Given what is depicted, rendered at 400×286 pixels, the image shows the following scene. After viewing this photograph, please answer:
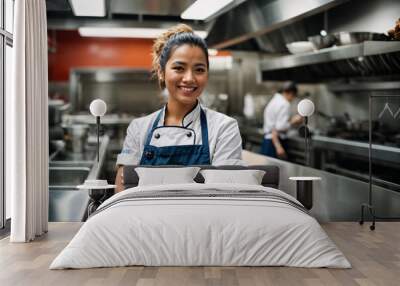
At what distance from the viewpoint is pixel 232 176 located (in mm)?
4793

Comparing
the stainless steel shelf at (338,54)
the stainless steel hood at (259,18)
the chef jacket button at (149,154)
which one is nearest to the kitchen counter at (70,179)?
the chef jacket button at (149,154)

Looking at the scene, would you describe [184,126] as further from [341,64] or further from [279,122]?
[279,122]

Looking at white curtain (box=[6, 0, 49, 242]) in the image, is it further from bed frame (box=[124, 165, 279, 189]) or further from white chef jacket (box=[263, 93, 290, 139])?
white chef jacket (box=[263, 93, 290, 139])

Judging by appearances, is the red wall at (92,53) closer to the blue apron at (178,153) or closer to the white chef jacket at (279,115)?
the white chef jacket at (279,115)

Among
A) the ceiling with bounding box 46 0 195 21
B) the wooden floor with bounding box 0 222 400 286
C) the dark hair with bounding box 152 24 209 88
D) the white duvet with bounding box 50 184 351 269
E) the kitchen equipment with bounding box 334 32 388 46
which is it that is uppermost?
the ceiling with bounding box 46 0 195 21

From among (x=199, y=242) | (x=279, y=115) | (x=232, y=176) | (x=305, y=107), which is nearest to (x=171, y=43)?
(x=232, y=176)

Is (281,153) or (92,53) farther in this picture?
(92,53)

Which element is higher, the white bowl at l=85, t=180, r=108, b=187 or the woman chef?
the woman chef

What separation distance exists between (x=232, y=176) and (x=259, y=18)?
3.41m

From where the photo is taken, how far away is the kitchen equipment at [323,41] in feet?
23.1

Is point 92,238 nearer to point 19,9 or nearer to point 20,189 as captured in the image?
point 20,189

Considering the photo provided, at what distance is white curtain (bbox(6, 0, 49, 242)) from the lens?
4.66 metres

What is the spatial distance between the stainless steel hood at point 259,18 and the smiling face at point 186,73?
1.54 meters

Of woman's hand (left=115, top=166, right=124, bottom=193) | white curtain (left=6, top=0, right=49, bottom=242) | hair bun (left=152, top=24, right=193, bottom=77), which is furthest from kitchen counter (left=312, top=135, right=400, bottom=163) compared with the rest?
white curtain (left=6, top=0, right=49, bottom=242)
